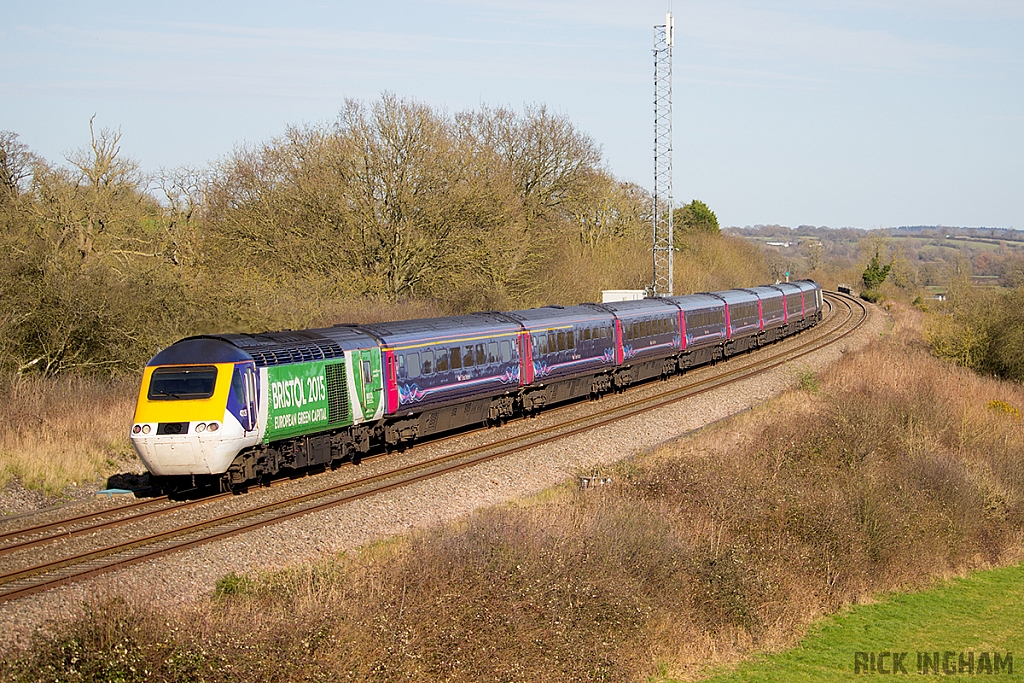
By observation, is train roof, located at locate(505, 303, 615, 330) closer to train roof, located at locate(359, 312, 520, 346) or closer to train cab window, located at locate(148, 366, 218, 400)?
train roof, located at locate(359, 312, 520, 346)

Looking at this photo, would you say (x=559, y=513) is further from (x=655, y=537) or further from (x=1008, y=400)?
(x=1008, y=400)

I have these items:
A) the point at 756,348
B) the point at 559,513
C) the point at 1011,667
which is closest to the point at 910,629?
the point at 1011,667

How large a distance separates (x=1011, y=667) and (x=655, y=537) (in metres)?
5.19

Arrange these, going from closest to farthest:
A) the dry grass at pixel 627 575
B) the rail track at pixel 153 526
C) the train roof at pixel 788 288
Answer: the dry grass at pixel 627 575
the rail track at pixel 153 526
the train roof at pixel 788 288

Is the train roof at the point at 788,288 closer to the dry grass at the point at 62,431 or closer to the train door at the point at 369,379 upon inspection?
the train door at the point at 369,379


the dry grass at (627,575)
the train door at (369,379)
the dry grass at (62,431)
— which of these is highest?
the train door at (369,379)

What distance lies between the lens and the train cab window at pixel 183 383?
Answer: 1577 cm

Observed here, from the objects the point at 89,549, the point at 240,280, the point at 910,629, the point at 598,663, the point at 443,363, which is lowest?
the point at 910,629

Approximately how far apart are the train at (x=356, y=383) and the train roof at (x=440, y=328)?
0.12ft

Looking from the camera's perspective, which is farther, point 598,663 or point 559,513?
point 559,513

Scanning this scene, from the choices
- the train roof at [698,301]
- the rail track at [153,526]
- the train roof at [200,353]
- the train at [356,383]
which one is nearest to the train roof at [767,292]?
the train roof at [698,301]

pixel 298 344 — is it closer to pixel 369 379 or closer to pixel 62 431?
pixel 369 379

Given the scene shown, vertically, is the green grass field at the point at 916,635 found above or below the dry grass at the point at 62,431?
below

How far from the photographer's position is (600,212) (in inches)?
2274
